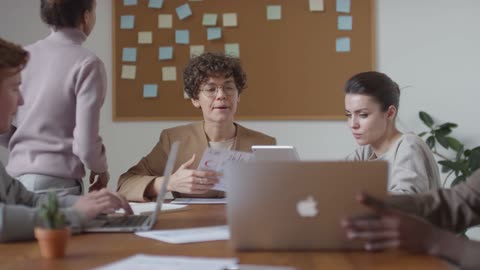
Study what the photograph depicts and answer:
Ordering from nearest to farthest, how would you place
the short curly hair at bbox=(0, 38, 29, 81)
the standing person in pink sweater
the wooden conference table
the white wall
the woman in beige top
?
1. the wooden conference table
2. the short curly hair at bbox=(0, 38, 29, 81)
3. the standing person in pink sweater
4. the woman in beige top
5. the white wall

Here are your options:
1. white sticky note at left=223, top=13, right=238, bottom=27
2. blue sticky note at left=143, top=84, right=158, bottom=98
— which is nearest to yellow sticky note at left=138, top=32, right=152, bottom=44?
blue sticky note at left=143, top=84, right=158, bottom=98

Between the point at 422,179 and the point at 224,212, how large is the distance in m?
A: 0.65

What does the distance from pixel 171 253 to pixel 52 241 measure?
0.76ft

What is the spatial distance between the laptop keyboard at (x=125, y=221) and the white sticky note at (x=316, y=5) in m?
2.23

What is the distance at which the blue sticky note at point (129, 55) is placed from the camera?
141 inches

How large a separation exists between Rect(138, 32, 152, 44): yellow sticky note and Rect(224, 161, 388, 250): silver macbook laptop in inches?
104

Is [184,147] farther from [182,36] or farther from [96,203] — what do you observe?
[182,36]

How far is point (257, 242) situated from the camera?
1.11 meters

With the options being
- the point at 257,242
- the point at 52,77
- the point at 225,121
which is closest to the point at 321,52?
the point at 225,121

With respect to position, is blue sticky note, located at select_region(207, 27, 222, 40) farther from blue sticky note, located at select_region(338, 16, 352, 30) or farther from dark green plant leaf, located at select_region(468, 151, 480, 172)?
dark green plant leaf, located at select_region(468, 151, 480, 172)

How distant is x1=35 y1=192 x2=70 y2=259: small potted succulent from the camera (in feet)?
3.56

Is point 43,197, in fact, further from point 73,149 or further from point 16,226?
point 16,226

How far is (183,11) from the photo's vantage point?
354 cm

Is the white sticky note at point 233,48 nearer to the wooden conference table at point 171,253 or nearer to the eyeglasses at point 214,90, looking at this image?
the eyeglasses at point 214,90
